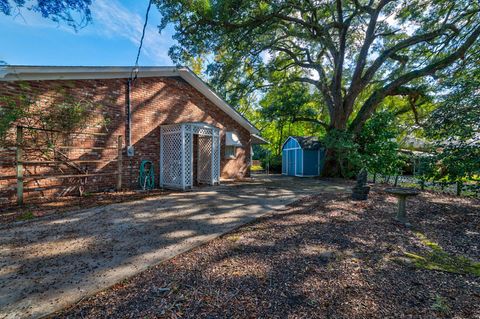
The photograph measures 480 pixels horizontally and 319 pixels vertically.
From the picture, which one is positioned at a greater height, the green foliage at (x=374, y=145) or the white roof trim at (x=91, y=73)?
the white roof trim at (x=91, y=73)

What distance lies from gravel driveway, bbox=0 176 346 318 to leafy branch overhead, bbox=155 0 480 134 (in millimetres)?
6858

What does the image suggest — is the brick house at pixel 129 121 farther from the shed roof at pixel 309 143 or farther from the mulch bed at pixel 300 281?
the shed roof at pixel 309 143

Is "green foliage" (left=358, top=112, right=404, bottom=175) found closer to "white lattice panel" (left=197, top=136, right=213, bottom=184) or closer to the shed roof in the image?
the shed roof

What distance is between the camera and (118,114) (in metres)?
8.03

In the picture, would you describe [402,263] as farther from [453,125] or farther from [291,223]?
[453,125]

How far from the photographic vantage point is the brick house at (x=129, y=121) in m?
6.13

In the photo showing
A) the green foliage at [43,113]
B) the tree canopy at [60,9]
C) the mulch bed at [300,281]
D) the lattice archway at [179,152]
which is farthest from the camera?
the lattice archway at [179,152]

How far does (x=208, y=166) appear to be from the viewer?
11.3 metres

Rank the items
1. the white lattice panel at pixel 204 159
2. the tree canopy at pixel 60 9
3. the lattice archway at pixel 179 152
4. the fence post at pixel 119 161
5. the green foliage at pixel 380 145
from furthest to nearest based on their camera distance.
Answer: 1. the white lattice panel at pixel 204 159
2. the green foliage at pixel 380 145
3. the lattice archway at pixel 179 152
4. the fence post at pixel 119 161
5. the tree canopy at pixel 60 9

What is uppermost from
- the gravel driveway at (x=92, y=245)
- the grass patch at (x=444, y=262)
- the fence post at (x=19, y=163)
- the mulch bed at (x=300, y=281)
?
the fence post at (x=19, y=163)

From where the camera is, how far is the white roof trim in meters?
5.75

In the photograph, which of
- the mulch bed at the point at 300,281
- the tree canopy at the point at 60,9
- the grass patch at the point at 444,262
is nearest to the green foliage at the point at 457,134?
the mulch bed at the point at 300,281

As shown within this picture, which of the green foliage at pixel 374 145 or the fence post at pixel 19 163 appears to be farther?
the green foliage at pixel 374 145

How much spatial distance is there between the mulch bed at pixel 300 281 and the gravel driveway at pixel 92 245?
0.97ft
